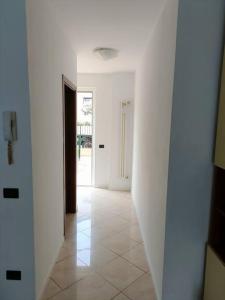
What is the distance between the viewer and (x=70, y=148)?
3631 millimetres

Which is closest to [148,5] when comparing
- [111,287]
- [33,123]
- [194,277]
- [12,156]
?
[33,123]

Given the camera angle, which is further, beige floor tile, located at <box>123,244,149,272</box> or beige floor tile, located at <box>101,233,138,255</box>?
beige floor tile, located at <box>101,233,138,255</box>

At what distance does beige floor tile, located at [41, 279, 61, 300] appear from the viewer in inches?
80.2

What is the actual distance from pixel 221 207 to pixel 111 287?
1272 millimetres

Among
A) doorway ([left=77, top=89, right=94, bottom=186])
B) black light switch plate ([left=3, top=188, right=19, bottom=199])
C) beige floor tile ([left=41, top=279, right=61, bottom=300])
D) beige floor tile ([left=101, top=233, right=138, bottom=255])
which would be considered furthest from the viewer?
doorway ([left=77, top=89, right=94, bottom=186])

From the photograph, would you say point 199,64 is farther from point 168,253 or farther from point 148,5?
point 168,253

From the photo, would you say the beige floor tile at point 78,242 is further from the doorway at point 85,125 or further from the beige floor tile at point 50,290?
the doorway at point 85,125

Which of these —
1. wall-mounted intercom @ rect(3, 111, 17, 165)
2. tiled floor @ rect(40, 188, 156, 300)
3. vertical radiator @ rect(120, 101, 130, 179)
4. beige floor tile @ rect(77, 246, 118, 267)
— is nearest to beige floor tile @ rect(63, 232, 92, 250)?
tiled floor @ rect(40, 188, 156, 300)

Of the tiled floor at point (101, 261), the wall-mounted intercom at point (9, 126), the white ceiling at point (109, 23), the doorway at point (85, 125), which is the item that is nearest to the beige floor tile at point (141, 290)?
the tiled floor at point (101, 261)

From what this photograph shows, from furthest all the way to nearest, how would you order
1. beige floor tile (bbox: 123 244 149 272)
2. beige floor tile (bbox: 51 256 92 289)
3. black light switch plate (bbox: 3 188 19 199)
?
beige floor tile (bbox: 123 244 149 272) < beige floor tile (bbox: 51 256 92 289) < black light switch plate (bbox: 3 188 19 199)

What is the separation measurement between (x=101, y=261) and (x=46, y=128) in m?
1.56

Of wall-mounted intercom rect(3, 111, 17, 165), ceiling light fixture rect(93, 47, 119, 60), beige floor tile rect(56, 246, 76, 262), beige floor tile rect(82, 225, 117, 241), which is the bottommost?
beige floor tile rect(56, 246, 76, 262)

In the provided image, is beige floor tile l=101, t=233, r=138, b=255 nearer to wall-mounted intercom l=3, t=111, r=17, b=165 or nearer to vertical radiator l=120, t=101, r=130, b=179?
wall-mounted intercom l=3, t=111, r=17, b=165

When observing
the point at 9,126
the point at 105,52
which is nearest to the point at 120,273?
the point at 9,126
